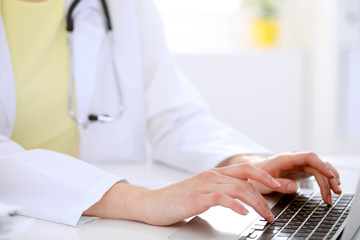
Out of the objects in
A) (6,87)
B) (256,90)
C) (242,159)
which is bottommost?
(256,90)

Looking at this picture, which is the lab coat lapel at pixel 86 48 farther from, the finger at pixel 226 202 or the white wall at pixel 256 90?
the white wall at pixel 256 90

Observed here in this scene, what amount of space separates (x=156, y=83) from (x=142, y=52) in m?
0.09

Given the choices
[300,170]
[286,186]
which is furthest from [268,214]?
[300,170]

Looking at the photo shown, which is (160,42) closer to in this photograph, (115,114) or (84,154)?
(115,114)

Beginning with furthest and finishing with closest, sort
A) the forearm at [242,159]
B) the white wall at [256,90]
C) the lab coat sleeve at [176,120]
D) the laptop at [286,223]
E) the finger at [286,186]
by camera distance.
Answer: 1. the white wall at [256,90]
2. the lab coat sleeve at [176,120]
3. the forearm at [242,159]
4. the finger at [286,186]
5. the laptop at [286,223]

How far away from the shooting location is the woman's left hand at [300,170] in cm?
92

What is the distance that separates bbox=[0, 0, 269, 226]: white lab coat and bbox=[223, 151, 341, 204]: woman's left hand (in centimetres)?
16

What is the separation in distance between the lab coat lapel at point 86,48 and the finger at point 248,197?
60 cm

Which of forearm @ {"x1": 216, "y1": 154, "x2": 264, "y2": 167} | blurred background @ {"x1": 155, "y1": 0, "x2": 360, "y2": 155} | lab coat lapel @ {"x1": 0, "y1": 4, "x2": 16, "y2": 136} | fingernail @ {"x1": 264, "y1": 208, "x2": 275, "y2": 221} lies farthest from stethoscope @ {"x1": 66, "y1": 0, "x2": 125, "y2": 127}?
blurred background @ {"x1": 155, "y1": 0, "x2": 360, "y2": 155}

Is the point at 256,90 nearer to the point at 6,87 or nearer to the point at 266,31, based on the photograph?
the point at 266,31

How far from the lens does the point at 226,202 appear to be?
2.43ft

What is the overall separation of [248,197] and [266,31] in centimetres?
254

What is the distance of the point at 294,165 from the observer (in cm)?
99

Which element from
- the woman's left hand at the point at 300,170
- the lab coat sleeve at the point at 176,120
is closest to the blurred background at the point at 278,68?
the lab coat sleeve at the point at 176,120
